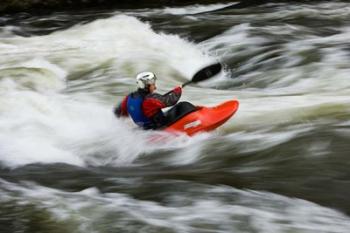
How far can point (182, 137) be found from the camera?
6527 millimetres

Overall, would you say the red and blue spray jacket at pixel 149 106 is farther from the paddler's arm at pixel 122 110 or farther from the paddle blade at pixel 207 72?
the paddle blade at pixel 207 72

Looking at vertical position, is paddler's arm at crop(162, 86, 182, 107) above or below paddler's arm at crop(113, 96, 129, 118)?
above

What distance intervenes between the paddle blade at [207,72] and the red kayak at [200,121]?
216 centimetres

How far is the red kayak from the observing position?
259 inches

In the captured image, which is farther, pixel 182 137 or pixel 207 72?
pixel 207 72

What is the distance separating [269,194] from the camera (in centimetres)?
466

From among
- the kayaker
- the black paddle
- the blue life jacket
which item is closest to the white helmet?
the kayaker

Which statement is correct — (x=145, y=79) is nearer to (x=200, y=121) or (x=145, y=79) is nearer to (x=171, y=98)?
(x=171, y=98)

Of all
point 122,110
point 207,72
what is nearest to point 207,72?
point 207,72

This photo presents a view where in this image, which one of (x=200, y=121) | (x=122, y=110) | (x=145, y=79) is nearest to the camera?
(x=145, y=79)

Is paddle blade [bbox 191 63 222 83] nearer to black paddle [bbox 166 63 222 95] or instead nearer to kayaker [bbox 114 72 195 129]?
black paddle [bbox 166 63 222 95]

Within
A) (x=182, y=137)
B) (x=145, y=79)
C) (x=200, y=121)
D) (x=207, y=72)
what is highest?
(x=145, y=79)

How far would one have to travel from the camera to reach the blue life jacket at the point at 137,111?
6609 millimetres

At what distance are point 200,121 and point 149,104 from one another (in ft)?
1.89
